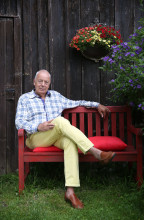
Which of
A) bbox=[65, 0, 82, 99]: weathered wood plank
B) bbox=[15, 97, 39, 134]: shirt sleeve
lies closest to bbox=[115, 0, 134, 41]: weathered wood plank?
bbox=[65, 0, 82, 99]: weathered wood plank

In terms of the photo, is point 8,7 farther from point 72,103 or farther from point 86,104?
point 86,104

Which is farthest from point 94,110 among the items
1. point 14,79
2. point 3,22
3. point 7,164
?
point 3,22

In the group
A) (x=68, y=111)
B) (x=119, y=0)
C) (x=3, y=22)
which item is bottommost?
(x=68, y=111)

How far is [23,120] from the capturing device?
3824 mm

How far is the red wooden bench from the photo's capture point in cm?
366

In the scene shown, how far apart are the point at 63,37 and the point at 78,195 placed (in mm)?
2397

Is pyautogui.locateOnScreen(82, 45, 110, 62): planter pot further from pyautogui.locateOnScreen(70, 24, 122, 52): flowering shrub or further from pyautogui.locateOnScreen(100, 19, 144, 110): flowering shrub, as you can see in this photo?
→ pyautogui.locateOnScreen(100, 19, 144, 110): flowering shrub

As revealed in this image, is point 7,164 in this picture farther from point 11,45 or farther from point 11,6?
point 11,6

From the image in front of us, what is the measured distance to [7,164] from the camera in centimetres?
455

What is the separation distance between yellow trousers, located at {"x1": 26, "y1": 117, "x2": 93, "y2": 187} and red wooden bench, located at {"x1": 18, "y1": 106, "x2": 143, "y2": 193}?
0.14 m

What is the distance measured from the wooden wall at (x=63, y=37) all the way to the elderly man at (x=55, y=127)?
45cm

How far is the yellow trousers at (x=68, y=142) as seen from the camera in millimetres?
3391

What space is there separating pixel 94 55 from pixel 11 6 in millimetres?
1447

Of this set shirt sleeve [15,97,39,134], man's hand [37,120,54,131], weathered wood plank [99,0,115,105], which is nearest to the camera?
man's hand [37,120,54,131]
